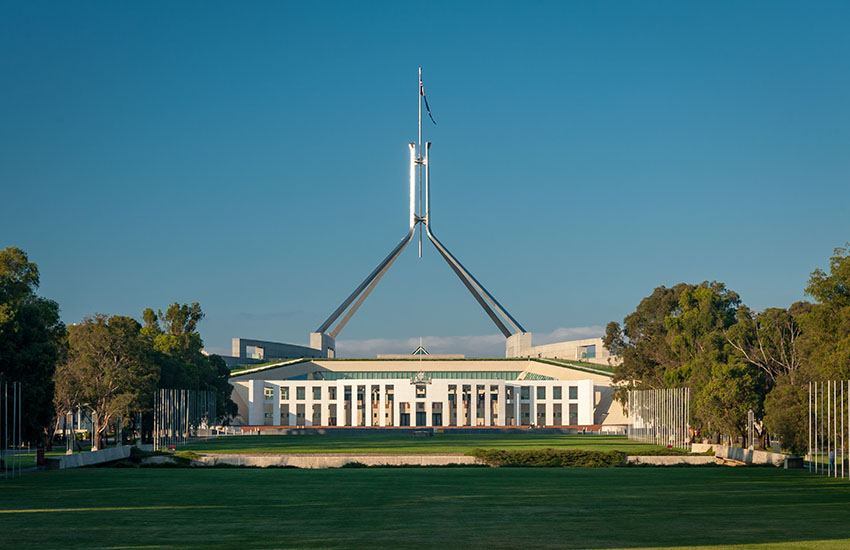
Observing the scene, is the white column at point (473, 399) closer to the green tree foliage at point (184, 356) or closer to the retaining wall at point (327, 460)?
the green tree foliage at point (184, 356)

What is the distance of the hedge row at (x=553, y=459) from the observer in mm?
35031

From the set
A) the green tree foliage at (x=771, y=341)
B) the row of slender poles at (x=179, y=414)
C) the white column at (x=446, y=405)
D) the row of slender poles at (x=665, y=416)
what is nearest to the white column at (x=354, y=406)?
the white column at (x=446, y=405)

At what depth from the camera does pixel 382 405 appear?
4154 inches

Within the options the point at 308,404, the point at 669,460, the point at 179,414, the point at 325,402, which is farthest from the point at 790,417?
the point at 308,404

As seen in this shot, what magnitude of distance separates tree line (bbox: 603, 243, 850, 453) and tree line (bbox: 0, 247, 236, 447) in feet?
87.2

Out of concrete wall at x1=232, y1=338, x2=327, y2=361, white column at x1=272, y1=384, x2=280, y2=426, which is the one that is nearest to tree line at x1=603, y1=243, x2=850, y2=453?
white column at x1=272, y1=384, x2=280, y2=426

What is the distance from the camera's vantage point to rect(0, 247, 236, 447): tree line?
35656 millimetres

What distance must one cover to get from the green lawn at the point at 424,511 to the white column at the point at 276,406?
79422 millimetres

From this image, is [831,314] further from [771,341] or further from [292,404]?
[292,404]

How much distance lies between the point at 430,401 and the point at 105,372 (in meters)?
55.8

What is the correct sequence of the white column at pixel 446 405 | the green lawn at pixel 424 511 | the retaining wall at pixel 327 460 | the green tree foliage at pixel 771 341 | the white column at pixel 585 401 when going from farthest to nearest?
the white column at pixel 446 405, the white column at pixel 585 401, the green tree foliage at pixel 771 341, the retaining wall at pixel 327 460, the green lawn at pixel 424 511

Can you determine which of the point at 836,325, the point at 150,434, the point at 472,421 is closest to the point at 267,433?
the point at 150,434

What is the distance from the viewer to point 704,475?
29.3 m

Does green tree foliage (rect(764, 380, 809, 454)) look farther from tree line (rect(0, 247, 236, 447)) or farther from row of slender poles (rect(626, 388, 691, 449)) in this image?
tree line (rect(0, 247, 236, 447))
